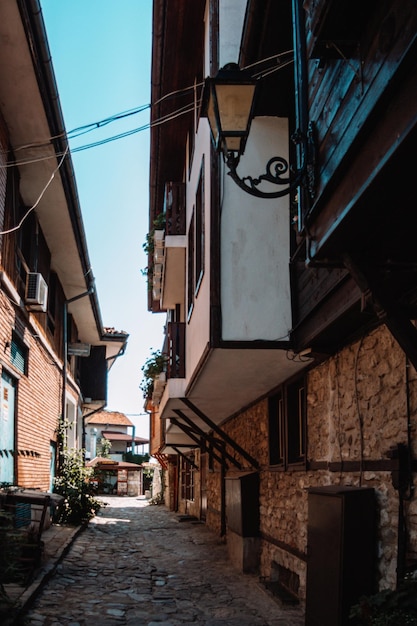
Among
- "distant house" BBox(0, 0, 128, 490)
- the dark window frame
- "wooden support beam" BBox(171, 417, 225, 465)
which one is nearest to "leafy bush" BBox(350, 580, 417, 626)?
"distant house" BBox(0, 0, 128, 490)

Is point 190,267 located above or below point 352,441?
above

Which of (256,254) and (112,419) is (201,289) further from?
(112,419)

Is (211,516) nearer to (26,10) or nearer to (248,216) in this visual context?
(248,216)

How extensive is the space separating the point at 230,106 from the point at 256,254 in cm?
302

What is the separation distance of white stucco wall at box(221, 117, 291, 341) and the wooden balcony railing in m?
3.65

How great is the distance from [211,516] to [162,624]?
991 cm

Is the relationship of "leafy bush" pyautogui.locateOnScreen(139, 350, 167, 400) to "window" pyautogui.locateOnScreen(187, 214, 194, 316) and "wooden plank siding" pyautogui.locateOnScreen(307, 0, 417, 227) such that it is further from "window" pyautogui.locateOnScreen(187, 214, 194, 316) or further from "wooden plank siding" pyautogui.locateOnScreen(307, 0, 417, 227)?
"wooden plank siding" pyautogui.locateOnScreen(307, 0, 417, 227)

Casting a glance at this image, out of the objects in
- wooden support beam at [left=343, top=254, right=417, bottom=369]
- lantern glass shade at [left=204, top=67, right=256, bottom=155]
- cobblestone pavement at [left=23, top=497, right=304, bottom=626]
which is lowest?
cobblestone pavement at [left=23, top=497, right=304, bottom=626]

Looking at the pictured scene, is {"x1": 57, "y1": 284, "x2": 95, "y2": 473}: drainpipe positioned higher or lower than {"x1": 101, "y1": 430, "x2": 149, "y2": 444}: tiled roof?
higher

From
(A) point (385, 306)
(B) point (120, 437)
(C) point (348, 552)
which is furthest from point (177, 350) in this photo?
(B) point (120, 437)

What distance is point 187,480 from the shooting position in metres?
23.8

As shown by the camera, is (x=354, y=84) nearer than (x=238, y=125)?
Yes

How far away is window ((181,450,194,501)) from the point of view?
22.6m

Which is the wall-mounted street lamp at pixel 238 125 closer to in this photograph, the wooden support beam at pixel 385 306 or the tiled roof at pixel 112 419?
the wooden support beam at pixel 385 306
